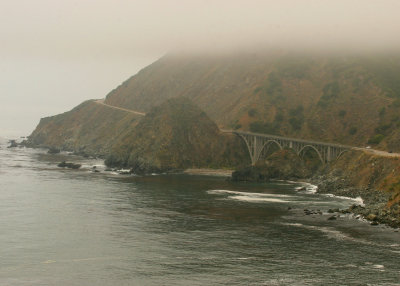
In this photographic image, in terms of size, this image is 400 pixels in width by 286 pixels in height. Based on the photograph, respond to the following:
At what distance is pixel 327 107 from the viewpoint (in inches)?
Answer: 7736

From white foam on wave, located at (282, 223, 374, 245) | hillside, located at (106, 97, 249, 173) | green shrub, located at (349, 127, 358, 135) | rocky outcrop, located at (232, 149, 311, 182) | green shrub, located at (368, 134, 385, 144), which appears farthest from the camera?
green shrub, located at (349, 127, 358, 135)

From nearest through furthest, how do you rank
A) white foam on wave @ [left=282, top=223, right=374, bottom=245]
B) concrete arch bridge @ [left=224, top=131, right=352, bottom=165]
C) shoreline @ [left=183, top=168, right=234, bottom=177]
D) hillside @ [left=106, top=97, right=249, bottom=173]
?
white foam on wave @ [left=282, top=223, right=374, bottom=245] < concrete arch bridge @ [left=224, top=131, right=352, bottom=165] < shoreline @ [left=183, top=168, right=234, bottom=177] < hillside @ [left=106, top=97, right=249, bottom=173]

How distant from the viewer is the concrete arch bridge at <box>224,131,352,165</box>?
153062mm

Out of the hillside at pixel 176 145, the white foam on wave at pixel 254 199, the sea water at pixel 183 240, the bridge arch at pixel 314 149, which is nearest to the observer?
the sea water at pixel 183 240

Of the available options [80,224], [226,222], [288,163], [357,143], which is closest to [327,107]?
[357,143]

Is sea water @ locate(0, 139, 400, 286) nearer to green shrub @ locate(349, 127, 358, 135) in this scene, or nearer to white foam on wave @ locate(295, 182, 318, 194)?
white foam on wave @ locate(295, 182, 318, 194)

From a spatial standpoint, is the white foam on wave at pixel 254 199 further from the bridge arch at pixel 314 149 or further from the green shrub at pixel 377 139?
the green shrub at pixel 377 139

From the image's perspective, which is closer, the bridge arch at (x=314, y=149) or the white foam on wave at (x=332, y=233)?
the white foam on wave at (x=332, y=233)

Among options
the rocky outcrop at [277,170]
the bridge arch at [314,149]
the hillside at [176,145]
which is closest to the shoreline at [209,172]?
the hillside at [176,145]

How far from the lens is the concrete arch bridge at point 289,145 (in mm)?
153062

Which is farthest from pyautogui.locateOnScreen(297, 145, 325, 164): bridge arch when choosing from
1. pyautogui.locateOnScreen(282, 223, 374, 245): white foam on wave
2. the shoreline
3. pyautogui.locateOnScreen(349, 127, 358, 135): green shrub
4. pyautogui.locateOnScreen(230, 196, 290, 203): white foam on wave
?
pyautogui.locateOnScreen(282, 223, 374, 245): white foam on wave

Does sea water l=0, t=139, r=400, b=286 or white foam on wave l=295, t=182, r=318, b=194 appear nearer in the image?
sea water l=0, t=139, r=400, b=286

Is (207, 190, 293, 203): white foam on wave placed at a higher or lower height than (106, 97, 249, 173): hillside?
lower

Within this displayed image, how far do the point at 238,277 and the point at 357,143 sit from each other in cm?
12471
